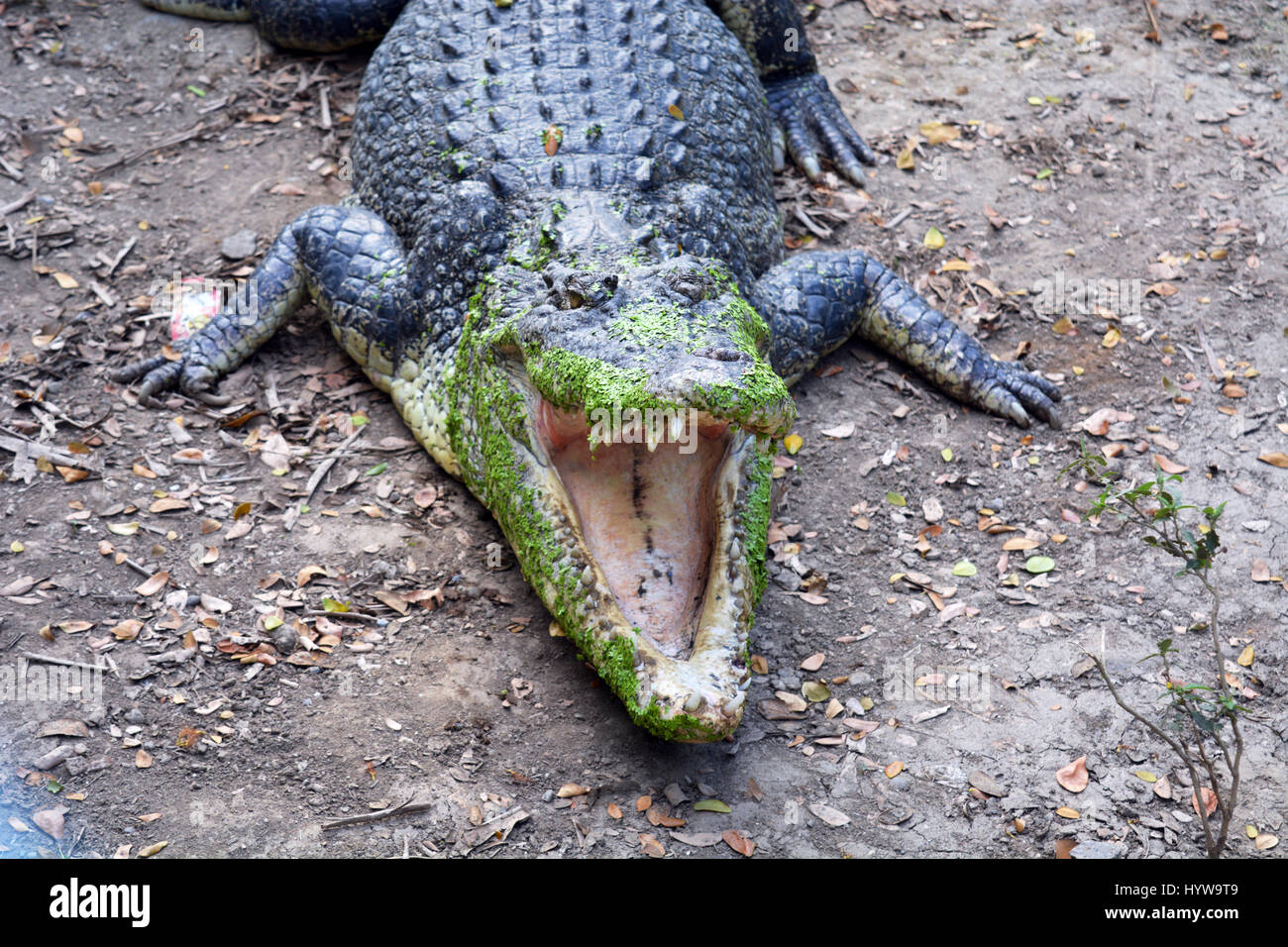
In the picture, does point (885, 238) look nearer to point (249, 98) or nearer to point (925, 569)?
point (925, 569)

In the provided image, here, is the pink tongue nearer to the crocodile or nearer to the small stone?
the crocodile

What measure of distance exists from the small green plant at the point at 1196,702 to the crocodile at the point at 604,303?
953mm

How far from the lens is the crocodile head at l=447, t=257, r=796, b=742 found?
3031 mm

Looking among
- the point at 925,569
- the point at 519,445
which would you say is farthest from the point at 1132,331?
the point at 519,445

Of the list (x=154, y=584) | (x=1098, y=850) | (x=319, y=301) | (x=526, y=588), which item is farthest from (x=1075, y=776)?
(x=319, y=301)

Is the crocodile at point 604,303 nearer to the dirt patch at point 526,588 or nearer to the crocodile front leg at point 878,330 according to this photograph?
the crocodile front leg at point 878,330

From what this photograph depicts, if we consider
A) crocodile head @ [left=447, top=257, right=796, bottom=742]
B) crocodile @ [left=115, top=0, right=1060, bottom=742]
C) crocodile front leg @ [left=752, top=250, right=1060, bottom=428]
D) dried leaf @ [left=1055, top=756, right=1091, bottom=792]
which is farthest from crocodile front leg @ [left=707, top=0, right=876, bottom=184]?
dried leaf @ [left=1055, top=756, right=1091, bottom=792]

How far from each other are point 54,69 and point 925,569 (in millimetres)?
5554

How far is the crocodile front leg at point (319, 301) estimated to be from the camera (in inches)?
180

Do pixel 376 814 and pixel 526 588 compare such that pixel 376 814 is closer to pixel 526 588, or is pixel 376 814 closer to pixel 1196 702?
pixel 526 588

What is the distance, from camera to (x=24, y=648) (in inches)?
136

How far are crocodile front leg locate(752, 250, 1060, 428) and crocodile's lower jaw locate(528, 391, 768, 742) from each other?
1.26 metres

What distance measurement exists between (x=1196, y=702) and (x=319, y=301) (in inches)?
146

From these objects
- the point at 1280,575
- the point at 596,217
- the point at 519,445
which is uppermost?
the point at 596,217
